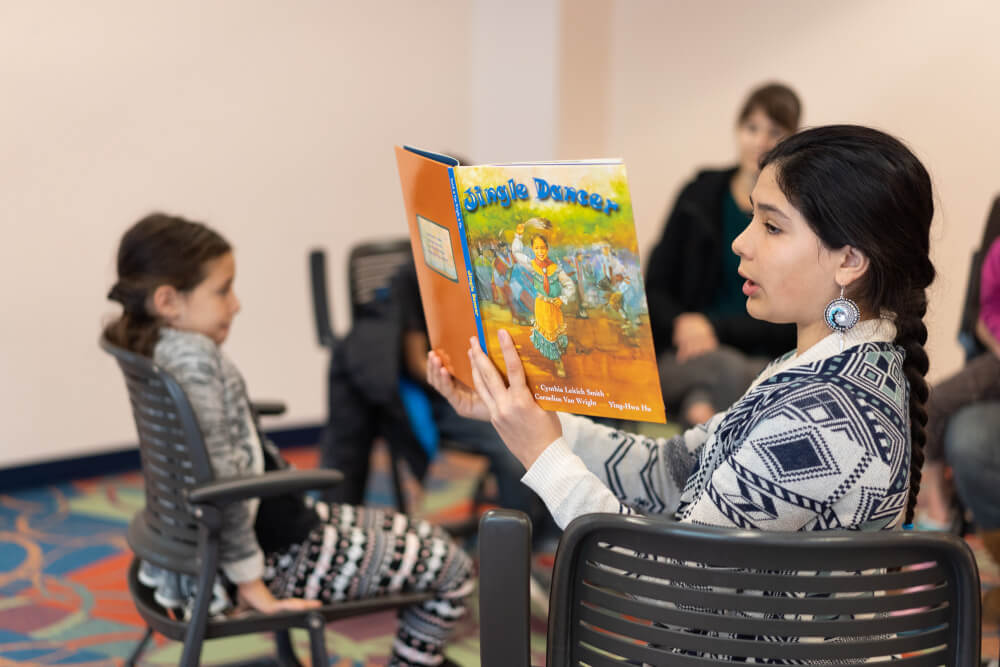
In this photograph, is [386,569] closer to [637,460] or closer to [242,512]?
[242,512]

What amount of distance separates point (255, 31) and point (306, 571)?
2713mm

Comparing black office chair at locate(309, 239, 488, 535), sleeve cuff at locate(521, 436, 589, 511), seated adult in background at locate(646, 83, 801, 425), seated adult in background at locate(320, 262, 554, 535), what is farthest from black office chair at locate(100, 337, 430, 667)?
seated adult in background at locate(646, 83, 801, 425)

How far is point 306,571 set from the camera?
194 cm

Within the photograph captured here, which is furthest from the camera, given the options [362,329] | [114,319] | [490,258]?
[362,329]

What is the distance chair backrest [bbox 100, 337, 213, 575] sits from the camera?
172cm

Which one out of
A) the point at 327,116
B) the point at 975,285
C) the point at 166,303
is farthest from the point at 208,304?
the point at 327,116

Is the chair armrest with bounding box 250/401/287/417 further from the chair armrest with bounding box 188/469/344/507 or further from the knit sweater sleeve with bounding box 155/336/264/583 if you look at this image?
the chair armrest with bounding box 188/469/344/507

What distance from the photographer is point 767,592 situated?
1.17 metres

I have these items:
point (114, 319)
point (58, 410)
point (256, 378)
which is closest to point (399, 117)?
point (256, 378)

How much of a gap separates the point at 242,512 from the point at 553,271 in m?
0.89

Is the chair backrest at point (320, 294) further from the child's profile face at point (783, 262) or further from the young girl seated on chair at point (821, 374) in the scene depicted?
the child's profile face at point (783, 262)

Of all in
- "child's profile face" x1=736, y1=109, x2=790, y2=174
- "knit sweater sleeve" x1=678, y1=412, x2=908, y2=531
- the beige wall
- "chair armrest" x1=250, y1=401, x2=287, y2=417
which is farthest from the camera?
the beige wall

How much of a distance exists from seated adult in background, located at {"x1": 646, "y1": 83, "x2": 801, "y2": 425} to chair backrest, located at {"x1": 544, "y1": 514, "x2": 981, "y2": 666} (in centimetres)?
192

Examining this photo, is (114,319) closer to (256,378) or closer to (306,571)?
(306,571)
